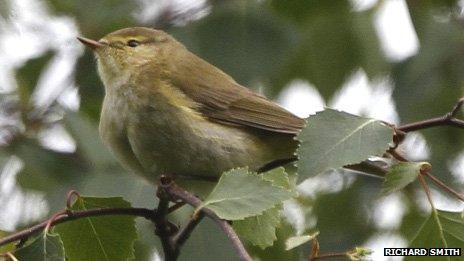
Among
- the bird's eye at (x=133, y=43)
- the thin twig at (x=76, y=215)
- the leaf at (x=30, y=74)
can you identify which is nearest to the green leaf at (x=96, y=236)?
the thin twig at (x=76, y=215)

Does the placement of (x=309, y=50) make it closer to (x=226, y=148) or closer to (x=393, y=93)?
(x=393, y=93)

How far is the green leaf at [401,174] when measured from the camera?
2146 mm

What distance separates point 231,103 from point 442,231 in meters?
1.58

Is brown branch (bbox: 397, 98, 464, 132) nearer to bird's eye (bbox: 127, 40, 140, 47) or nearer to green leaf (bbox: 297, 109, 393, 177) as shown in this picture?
green leaf (bbox: 297, 109, 393, 177)

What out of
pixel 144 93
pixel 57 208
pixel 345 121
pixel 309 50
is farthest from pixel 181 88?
pixel 345 121

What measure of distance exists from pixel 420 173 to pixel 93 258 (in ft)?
2.97

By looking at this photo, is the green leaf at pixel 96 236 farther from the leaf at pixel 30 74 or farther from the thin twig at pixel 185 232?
the leaf at pixel 30 74

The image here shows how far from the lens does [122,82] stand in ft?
12.0

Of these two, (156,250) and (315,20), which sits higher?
(315,20)

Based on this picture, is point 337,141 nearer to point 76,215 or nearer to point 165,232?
point 165,232

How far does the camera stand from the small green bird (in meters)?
3.35

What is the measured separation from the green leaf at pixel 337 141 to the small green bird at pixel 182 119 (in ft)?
2.93

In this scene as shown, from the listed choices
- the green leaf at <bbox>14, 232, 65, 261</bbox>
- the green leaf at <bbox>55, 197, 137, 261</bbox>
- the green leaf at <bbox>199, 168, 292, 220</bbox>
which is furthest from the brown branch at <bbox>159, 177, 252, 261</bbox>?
the green leaf at <bbox>14, 232, 65, 261</bbox>

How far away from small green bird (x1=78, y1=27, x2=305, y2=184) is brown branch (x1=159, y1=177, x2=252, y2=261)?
2.52ft
